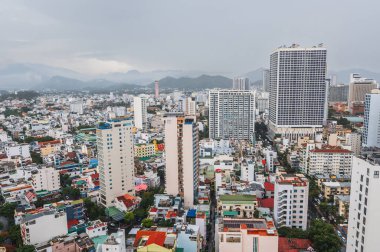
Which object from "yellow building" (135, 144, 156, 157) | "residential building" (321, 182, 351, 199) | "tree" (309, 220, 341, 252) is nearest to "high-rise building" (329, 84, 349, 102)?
"yellow building" (135, 144, 156, 157)

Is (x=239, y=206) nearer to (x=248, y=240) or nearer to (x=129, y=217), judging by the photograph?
(x=248, y=240)

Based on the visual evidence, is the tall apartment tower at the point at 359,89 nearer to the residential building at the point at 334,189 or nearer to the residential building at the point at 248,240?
the residential building at the point at 334,189

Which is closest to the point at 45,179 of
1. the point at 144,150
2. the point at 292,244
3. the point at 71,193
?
the point at 71,193

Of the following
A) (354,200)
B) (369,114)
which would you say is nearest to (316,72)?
(369,114)

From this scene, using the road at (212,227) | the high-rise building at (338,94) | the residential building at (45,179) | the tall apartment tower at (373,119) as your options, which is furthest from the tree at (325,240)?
the high-rise building at (338,94)

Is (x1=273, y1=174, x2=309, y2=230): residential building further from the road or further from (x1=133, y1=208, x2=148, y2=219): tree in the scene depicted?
(x1=133, y1=208, x2=148, y2=219): tree

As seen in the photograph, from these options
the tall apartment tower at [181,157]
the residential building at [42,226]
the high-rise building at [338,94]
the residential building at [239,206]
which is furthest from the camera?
the high-rise building at [338,94]

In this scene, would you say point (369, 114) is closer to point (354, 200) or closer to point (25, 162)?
point (354, 200)
